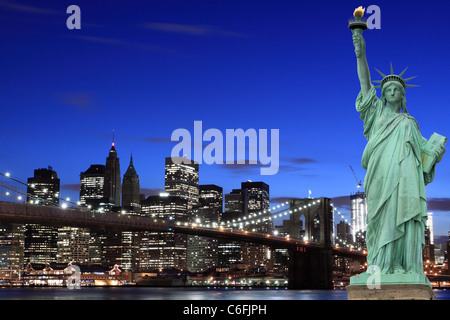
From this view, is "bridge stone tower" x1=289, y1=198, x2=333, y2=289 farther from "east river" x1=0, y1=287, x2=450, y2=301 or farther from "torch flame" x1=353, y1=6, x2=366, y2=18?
"torch flame" x1=353, y1=6, x2=366, y2=18

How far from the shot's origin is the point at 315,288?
8656 centimetres

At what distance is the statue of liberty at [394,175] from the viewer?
48.9 feet

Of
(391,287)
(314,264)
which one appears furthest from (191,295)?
(391,287)

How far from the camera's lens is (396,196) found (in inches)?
591

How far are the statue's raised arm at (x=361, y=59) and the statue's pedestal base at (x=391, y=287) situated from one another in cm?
440

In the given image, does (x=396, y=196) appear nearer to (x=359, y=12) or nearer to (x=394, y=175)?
(x=394, y=175)

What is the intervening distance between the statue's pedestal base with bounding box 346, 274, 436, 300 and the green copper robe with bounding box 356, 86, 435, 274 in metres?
0.28

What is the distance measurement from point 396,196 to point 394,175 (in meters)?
0.48

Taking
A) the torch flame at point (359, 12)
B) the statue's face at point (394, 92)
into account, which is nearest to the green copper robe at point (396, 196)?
the statue's face at point (394, 92)

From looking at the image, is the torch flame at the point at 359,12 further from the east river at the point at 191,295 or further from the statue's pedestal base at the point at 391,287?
the east river at the point at 191,295
